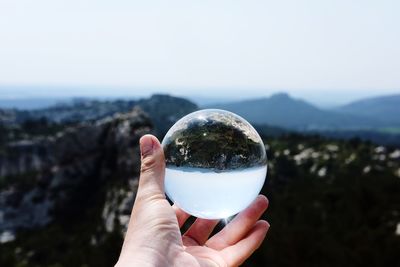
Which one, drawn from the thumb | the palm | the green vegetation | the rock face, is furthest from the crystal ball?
the rock face

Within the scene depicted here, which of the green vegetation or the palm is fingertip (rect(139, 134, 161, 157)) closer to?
the green vegetation

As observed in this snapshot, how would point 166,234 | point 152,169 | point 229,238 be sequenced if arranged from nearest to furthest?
1. point 166,234
2. point 152,169
3. point 229,238

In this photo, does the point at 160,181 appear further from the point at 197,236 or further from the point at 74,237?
the point at 74,237

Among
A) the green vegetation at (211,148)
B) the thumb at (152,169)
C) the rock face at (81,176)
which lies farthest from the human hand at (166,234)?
the rock face at (81,176)

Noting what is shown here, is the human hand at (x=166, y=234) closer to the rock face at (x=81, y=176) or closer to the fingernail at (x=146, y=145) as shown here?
the fingernail at (x=146, y=145)

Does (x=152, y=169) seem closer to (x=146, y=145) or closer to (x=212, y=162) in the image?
(x=146, y=145)

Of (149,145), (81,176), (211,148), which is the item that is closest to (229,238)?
(211,148)
